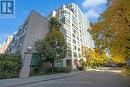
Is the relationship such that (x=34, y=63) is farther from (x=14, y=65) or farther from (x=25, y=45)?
(x=14, y=65)

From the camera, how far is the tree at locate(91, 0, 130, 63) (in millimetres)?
→ 11678

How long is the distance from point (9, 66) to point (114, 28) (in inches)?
620

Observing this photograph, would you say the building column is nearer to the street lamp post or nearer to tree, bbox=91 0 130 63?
the street lamp post

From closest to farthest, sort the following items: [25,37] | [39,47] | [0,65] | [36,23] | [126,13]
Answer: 1. [126,13]
2. [0,65]
3. [39,47]
4. [25,37]
5. [36,23]

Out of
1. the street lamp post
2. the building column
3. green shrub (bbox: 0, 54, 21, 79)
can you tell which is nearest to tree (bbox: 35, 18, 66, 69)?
the street lamp post

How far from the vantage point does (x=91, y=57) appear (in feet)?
227

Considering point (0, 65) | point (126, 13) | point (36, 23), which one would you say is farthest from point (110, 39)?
point (36, 23)

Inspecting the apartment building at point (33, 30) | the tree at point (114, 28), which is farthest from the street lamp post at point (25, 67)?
the tree at point (114, 28)

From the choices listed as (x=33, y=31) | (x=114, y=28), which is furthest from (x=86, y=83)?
(x=33, y=31)

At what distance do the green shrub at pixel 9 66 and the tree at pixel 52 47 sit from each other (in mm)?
5993

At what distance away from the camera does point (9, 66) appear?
79.3ft

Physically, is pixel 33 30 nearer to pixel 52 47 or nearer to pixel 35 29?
pixel 35 29

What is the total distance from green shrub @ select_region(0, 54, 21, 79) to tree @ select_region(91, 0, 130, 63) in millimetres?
13519

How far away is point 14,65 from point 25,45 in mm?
8287
